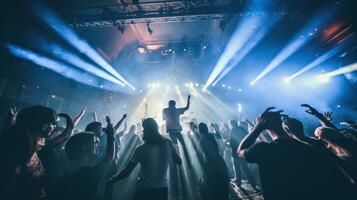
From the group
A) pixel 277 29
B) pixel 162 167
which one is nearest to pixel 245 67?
pixel 277 29

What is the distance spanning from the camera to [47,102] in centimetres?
1056

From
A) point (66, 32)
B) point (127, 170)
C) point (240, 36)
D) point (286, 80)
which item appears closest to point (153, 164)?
point (127, 170)

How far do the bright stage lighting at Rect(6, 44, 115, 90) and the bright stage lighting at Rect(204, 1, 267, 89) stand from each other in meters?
9.97

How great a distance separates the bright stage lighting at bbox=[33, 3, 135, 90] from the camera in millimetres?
8159

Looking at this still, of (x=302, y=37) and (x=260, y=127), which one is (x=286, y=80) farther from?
(x=260, y=127)

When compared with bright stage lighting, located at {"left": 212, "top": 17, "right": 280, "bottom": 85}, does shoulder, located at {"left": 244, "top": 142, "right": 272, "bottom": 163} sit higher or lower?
lower

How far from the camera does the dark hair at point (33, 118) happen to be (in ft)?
6.37

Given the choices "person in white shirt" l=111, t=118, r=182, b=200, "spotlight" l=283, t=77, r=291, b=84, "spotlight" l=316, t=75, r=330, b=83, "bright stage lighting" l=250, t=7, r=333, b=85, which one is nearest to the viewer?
"person in white shirt" l=111, t=118, r=182, b=200

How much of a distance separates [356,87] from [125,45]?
1443 centimetres

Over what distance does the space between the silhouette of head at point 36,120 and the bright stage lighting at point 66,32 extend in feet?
27.7

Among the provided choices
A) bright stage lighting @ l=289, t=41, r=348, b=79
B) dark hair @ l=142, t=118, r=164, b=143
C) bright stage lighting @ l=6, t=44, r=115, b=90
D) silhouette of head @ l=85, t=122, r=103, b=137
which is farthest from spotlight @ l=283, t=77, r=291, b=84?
bright stage lighting @ l=6, t=44, r=115, b=90

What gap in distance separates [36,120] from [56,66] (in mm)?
9760

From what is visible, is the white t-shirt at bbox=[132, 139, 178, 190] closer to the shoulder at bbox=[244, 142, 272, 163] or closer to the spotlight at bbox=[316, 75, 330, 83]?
the shoulder at bbox=[244, 142, 272, 163]

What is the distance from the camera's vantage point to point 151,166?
2.49m
